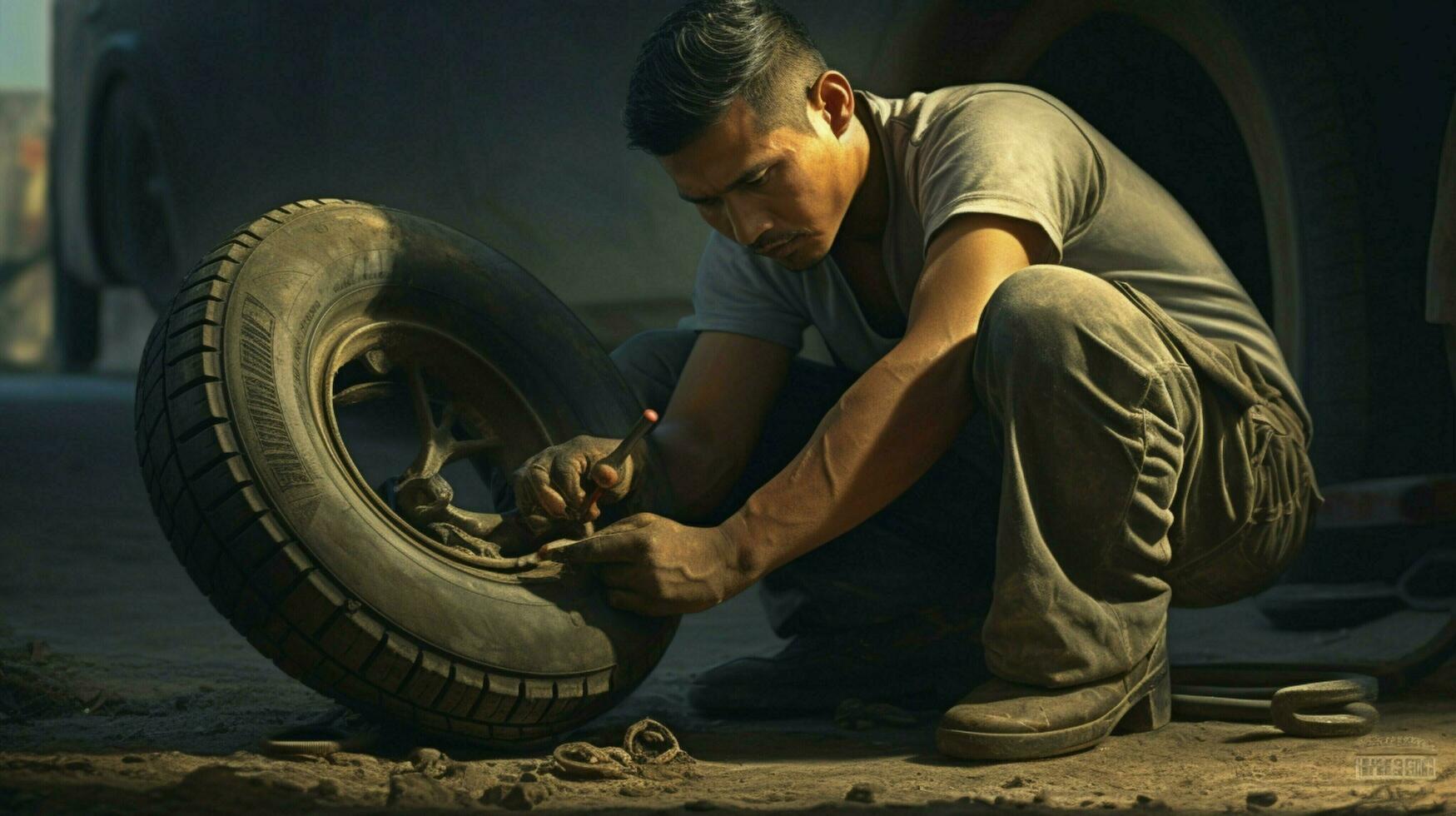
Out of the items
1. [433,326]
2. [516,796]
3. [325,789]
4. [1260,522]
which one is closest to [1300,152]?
[1260,522]

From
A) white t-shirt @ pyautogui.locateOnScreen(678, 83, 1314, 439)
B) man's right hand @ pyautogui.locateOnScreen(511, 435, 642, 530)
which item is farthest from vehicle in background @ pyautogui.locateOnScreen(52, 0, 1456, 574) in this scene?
man's right hand @ pyautogui.locateOnScreen(511, 435, 642, 530)

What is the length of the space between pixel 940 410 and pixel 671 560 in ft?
1.21

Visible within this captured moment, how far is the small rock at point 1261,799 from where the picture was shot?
4.87 ft

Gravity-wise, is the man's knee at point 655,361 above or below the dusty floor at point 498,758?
above

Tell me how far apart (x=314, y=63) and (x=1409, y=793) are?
2713 mm

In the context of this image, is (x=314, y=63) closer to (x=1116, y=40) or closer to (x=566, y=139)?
(x=566, y=139)

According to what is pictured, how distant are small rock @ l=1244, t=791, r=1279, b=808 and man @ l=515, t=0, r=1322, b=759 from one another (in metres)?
0.25

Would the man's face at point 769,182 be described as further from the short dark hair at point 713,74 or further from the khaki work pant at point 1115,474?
the khaki work pant at point 1115,474

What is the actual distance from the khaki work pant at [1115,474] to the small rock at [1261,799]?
10.7 inches

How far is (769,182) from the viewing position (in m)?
1.94

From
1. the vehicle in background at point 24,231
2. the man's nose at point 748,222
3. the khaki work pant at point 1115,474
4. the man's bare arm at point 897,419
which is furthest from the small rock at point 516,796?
the vehicle in background at point 24,231

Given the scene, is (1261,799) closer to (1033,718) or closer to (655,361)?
(1033,718)

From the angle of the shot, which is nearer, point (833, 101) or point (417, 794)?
point (417, 794)

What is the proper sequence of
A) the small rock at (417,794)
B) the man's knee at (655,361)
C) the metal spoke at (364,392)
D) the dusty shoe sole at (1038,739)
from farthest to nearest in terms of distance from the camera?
the man's knee at (655,361) → the metal spoke at (364,392) → the dusty shoe sole at (1038,739) → the small rock at (417,794)
